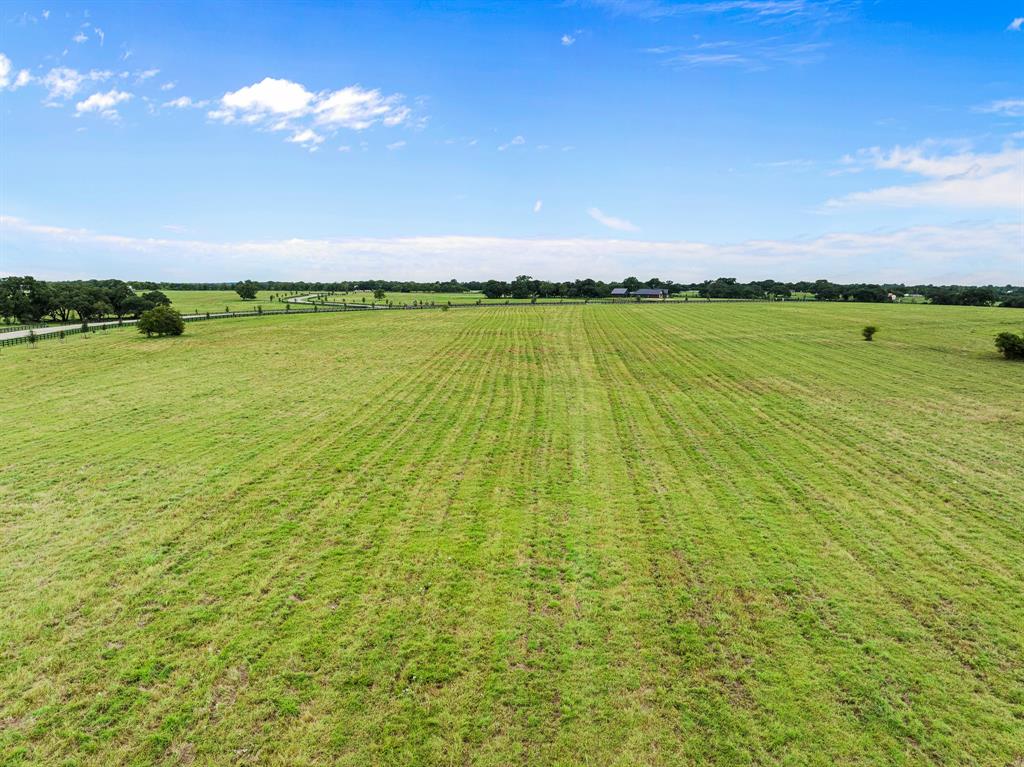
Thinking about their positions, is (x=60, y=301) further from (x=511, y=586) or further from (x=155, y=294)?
(x=511, y=586)

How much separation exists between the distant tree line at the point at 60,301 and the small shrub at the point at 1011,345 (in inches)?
4184

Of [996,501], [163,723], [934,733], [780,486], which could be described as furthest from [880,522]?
[163,723]

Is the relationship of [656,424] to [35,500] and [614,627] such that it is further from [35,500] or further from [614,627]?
[35,500]

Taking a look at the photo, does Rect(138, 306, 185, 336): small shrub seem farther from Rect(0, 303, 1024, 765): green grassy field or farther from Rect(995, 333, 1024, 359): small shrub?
Rect(995, 333, 1024, 359): small shrub

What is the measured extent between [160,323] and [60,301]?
166 feet

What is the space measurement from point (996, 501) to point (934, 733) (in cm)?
1037

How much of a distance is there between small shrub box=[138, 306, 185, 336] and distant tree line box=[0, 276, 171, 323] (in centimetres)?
3244

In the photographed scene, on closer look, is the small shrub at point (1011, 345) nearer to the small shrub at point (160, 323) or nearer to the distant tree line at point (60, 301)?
the small shrub at point (160, 323)

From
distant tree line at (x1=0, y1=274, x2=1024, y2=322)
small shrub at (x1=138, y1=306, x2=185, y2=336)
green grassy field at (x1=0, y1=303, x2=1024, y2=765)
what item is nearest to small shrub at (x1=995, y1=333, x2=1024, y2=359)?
green grassy field at (x1=0, y1=303, x2=1024, y2=765)

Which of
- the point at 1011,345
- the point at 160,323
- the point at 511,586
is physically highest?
the point at 160,323

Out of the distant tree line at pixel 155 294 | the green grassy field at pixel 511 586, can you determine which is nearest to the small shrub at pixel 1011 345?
the green grassy field at pixel 511 586

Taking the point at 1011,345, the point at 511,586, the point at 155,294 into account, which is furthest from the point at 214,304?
the point at 1011,345

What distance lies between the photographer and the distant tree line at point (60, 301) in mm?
77688

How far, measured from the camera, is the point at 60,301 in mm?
82312
